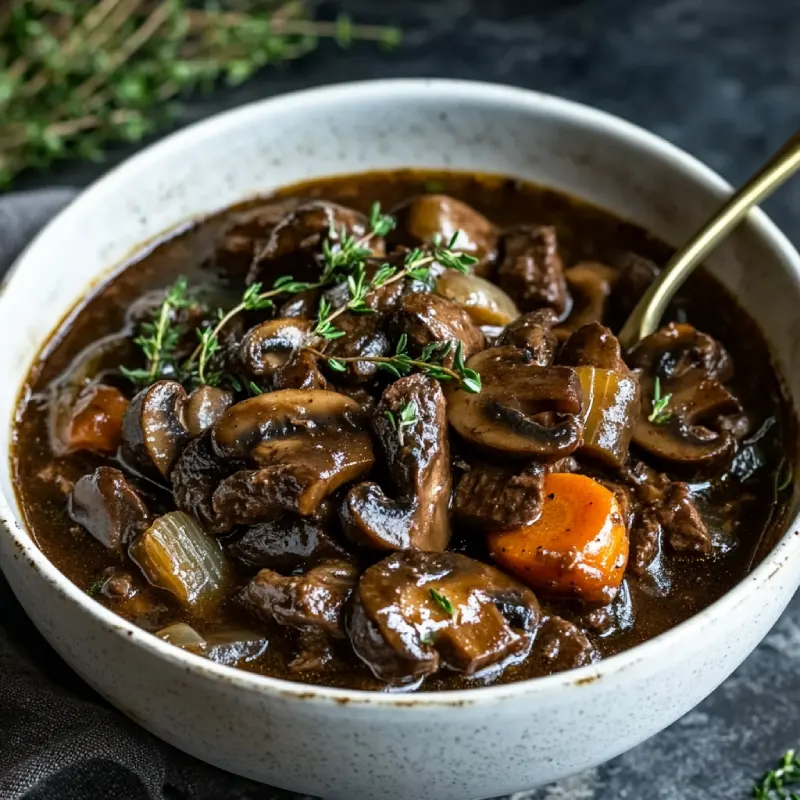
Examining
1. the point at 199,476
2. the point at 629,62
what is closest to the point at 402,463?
the point at 199,476

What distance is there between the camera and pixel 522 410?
2982 millimetres

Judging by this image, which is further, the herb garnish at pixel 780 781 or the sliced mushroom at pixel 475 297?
the sliced mushroom at pixel 475 297

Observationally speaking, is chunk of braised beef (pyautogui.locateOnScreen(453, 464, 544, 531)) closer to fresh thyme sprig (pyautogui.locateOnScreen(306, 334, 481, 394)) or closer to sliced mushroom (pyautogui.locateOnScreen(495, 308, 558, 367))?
fresh thyme sprig (pyautogui.locateOnScreen(306, 334, 481, 394))

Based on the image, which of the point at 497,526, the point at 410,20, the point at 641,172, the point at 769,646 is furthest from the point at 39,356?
the point at 410,20

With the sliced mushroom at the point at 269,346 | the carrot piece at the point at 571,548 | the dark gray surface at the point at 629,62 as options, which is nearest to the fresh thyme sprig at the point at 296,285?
the sliced mushroom at the point at 269,346

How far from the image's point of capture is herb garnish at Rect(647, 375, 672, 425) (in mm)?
3307

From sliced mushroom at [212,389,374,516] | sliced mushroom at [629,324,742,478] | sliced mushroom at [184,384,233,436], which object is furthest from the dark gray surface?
sliced mushroom at [212,389,374,516]

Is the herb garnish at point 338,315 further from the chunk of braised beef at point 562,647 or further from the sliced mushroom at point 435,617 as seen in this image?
the chunk of braised beef at point 562,647

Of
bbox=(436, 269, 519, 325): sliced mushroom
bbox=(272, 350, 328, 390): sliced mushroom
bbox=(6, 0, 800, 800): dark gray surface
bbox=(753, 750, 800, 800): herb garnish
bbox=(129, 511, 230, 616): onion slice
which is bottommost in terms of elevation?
bbox=(753, 750, 800, 800): herb garnish

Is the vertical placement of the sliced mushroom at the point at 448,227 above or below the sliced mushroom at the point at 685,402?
above

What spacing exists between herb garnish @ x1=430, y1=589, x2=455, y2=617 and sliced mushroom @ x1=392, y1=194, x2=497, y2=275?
4.65 feet

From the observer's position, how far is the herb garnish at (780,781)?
10.9 feet

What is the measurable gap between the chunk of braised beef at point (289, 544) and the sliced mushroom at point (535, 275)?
1.15 m

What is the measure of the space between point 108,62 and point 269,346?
239 cm
